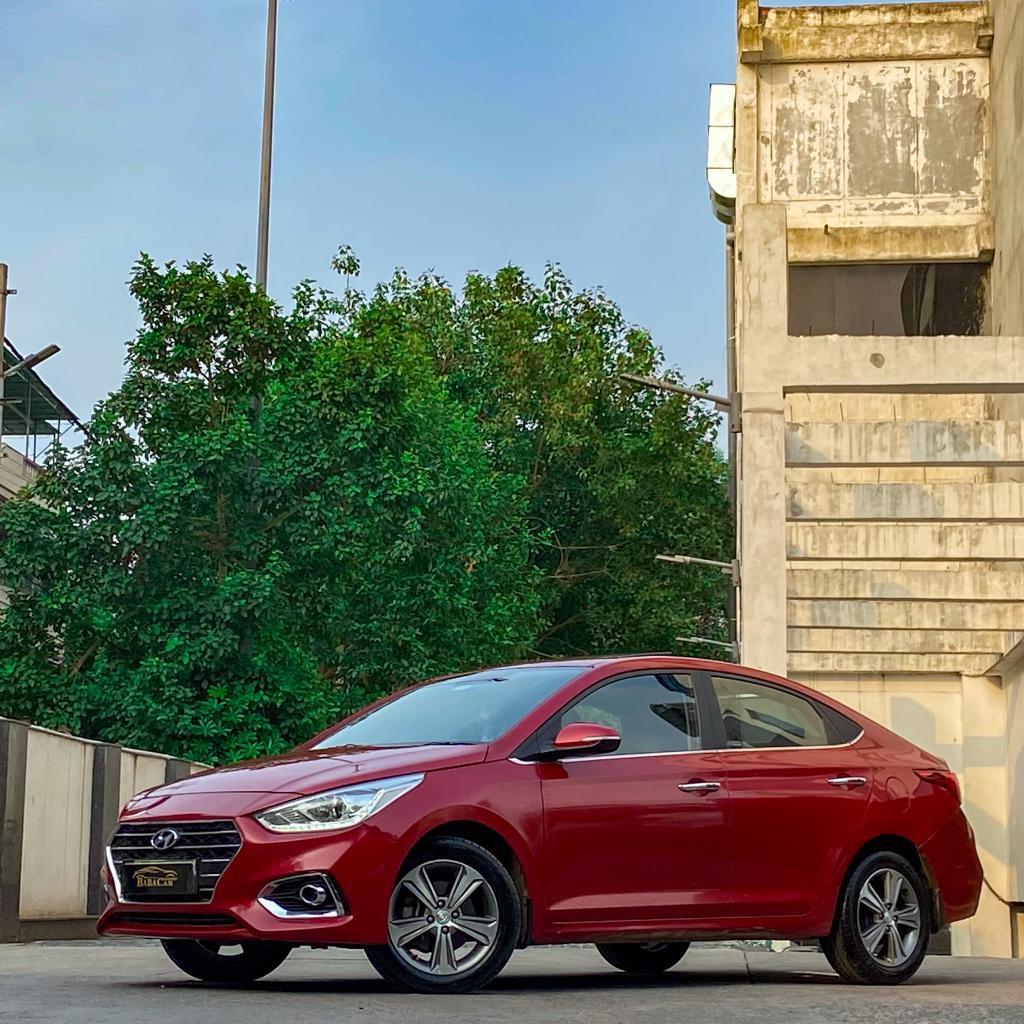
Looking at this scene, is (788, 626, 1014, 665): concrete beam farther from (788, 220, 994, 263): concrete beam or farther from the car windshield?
the car windshield

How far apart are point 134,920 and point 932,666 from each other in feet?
60.1

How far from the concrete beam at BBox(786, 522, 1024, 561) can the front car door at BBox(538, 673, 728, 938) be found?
13311 mm

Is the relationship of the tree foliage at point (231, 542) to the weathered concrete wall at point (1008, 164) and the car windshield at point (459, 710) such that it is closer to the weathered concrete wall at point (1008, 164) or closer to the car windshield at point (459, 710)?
the weathered concrete wall at point (1008, 164)

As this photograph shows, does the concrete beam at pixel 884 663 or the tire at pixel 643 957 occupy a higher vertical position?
the concrete beam at pixel 884 663

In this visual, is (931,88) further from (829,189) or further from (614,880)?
(614,880)

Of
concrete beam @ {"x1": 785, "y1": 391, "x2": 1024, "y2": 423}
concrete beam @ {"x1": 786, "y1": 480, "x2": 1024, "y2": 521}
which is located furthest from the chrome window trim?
concrete beam @ {"x1": 785, "y1": 391, "x2": 1024, "y2": 423}

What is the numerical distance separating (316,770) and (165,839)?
691 millimetres

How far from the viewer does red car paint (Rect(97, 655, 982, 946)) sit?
29.1 feet

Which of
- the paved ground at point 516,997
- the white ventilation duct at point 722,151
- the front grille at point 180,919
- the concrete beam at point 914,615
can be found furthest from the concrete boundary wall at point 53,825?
the white ventilation duct at point 722,151

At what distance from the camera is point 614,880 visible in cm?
970

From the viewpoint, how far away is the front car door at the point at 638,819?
31.3ft

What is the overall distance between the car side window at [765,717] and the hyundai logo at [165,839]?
9.11 ft

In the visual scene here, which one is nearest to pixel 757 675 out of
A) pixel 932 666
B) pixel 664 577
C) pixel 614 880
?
pixel 614 880

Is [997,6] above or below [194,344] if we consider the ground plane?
above
